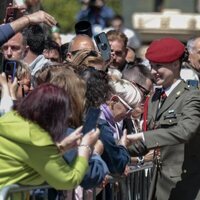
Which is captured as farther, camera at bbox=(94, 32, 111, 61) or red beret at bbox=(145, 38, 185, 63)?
camera at bbox=(94, 32, 111, 61)

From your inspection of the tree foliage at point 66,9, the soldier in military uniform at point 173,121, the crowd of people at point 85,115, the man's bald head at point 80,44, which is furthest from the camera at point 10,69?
the tree foliage at point 66,9

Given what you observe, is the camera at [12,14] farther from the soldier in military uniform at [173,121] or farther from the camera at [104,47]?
the soldier in military uniform at [173,121]

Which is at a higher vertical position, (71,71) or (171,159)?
(71,71)

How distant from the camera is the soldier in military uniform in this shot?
7840mm

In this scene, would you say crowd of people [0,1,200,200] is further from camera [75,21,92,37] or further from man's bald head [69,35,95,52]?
camera [75,21,92,37]

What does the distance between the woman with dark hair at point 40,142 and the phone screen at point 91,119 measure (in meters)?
0.20

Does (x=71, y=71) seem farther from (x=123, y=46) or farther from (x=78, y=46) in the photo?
(x=123, y=46)

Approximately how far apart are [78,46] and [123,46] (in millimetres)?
1682

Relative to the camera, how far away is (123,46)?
10750mm

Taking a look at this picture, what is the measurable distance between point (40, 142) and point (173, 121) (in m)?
1.93

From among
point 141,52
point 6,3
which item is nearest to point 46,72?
point 6,3

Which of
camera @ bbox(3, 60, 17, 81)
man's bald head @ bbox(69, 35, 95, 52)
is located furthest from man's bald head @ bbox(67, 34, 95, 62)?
camera @ bbox(3, 60, 17, 81)

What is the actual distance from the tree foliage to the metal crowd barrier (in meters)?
21.1

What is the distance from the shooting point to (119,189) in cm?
755
